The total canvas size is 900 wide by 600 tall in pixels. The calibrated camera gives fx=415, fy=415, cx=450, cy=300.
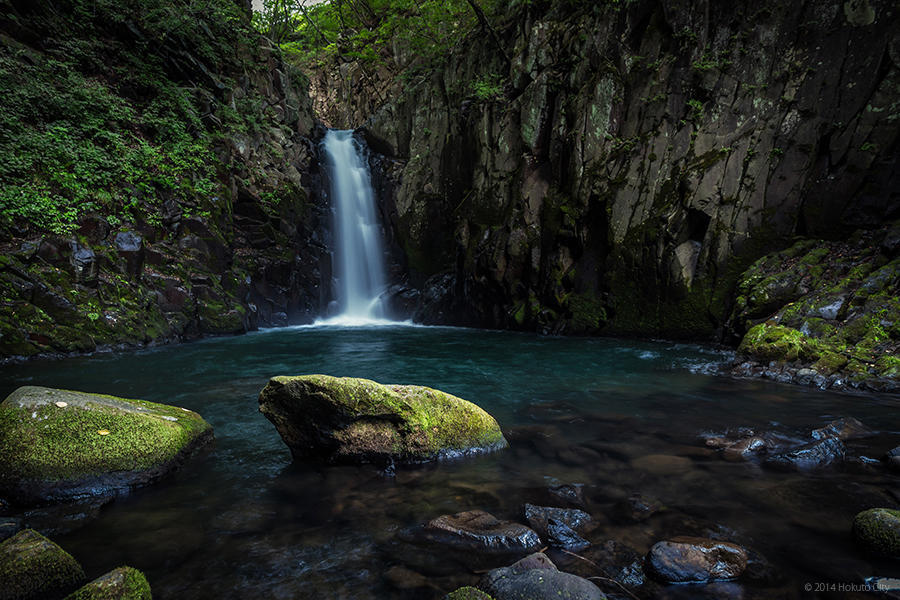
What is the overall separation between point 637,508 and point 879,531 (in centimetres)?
147

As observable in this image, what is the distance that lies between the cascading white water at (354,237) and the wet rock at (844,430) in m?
18.8

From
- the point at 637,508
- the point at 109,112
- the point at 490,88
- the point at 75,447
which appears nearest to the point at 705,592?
the point at 637,508

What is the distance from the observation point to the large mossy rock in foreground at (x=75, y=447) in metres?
3.54

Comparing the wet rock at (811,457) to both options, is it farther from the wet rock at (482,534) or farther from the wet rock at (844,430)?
the wet rock at (482,534)

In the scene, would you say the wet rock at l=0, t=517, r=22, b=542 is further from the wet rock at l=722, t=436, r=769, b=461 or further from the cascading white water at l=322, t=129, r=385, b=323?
the cascading white water at l=322, t=129, r=385, b=323

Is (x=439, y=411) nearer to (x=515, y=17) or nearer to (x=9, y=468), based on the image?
(x=9, y=468)

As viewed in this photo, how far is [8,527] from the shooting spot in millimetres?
2975

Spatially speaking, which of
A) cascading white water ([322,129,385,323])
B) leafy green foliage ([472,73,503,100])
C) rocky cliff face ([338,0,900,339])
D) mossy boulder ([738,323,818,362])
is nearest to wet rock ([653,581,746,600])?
mossy boulder ([738,323,818,362])

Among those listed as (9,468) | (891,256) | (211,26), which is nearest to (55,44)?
(211,26)

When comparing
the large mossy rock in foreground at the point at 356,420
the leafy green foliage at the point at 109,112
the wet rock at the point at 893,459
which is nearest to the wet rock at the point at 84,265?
the leafy green foliage at the point at 109,112

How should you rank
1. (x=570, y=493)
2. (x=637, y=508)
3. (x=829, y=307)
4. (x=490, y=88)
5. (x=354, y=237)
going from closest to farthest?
(x=637, y=508) → (x=570, y=493) → (x=829, y=307) → (x=490, y=88) → (x=354, y=237)

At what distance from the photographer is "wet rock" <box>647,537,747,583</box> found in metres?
2.57

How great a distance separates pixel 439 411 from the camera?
4.68 meters

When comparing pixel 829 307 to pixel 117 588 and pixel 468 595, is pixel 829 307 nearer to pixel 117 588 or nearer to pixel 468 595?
pixel 468 595
